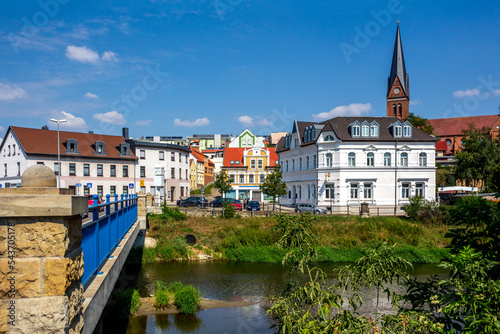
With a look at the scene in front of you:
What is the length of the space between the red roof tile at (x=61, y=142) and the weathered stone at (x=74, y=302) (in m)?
46.0

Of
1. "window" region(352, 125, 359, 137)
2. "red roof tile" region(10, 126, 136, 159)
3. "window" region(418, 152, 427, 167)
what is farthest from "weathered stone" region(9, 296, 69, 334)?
"red roof tile" region(10, 126, 136, 159)

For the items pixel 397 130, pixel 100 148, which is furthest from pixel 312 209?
pixel 100 148

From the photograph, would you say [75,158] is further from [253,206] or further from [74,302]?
[74,302]

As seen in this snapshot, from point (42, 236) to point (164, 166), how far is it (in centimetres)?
5252

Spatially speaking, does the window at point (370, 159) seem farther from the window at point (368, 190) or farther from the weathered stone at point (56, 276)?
the weathered stone at point (56, 276)

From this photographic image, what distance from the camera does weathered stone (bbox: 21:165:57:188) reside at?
3502mm

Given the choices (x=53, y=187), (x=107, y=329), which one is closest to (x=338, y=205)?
(x=107, y=329)

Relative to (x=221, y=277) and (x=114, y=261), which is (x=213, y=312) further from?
Answer: (x=114, y=261)

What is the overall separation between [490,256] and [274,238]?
25.7 metres

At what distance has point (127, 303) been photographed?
1694 cm

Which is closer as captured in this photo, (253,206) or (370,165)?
(370,165)

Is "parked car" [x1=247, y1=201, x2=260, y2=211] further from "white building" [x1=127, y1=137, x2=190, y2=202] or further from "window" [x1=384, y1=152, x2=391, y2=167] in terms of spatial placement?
"window" [x1=384, y1=152, x2=391, y2=167]

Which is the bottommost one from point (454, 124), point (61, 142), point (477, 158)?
point (477, 158)

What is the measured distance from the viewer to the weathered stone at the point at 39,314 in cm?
339
